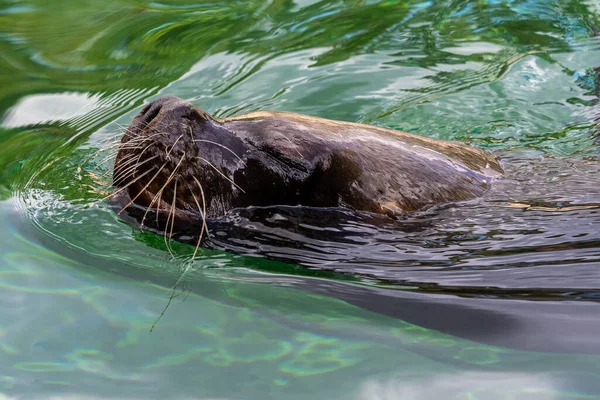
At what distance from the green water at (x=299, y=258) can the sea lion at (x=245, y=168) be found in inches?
7.4

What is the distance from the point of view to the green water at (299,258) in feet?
8.42

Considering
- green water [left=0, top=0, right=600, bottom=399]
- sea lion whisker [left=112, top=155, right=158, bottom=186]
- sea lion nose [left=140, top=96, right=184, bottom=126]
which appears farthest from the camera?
sea lion nose [left=140, top=96, right=184, bottom=126]

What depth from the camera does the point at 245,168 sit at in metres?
3.32

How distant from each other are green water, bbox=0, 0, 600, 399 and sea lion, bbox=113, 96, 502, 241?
189mm

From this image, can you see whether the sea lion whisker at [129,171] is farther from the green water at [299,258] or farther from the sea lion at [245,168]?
the green water at [299,258]

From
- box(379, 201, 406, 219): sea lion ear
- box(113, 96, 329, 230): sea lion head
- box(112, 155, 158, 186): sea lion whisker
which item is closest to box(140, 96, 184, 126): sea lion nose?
box(113, 96, 329, 230): sea lion head

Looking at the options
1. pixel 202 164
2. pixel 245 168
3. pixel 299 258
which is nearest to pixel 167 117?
pixel 202 164

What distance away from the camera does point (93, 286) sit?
10.3ft

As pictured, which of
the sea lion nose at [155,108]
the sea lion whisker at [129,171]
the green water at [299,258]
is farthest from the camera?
the sea lion nose at [155,108]

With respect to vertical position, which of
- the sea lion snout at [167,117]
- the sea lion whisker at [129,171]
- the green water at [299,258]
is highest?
the sea lion snout at [167,117]

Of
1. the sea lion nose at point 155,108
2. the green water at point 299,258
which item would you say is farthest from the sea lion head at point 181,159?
the green water at point 299,258

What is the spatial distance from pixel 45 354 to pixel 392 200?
1504 mm

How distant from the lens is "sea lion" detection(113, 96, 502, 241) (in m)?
3.29

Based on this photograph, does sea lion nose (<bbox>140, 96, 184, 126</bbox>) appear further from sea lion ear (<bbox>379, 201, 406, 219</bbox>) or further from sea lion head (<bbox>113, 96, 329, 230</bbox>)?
sea lion ear (<bbox>379, 201, 406, 219</bbox>)
